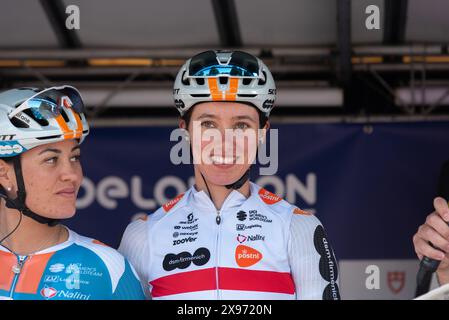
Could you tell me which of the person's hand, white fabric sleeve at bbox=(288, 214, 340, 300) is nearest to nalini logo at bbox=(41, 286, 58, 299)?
white fabric sleeve at bbox=(288, 214, 340, 300)

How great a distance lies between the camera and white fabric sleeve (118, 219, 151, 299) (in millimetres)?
3637

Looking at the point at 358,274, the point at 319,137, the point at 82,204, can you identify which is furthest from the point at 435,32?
the point at 82,204

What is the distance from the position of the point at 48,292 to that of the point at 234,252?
648 mm

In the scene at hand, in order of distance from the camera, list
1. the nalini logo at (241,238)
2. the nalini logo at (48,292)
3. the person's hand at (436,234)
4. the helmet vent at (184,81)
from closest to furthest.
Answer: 1. the person's hand at (436,234)
2. the nalini logo at (48,292)
3. the nalini logo at (241,238)
4. the helmet vent at (184,81)

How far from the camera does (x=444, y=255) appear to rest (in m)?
3.09

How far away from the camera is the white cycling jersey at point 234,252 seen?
3500mm

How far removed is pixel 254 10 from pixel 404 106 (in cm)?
109

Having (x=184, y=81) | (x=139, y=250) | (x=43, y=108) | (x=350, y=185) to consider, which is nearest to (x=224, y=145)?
(x=184, y=81)

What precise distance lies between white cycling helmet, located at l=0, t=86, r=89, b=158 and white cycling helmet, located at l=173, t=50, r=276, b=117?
0.40 meters

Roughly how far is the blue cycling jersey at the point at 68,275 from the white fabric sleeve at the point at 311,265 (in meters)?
0.53

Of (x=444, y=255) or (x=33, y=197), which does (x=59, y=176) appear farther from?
(x=444, y=255)

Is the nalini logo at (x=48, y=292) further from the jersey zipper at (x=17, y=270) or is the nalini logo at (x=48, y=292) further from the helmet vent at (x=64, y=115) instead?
the helmet vent at (x=64, y=115)

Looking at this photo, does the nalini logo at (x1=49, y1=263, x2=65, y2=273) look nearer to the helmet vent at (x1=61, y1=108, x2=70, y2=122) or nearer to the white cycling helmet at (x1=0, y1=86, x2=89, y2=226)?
the white cycling helmet at (x1=0, y1=86, x2=89, y2=226)

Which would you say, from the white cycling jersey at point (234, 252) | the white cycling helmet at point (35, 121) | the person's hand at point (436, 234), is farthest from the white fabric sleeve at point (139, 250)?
the person's hand at point (436, 234)
